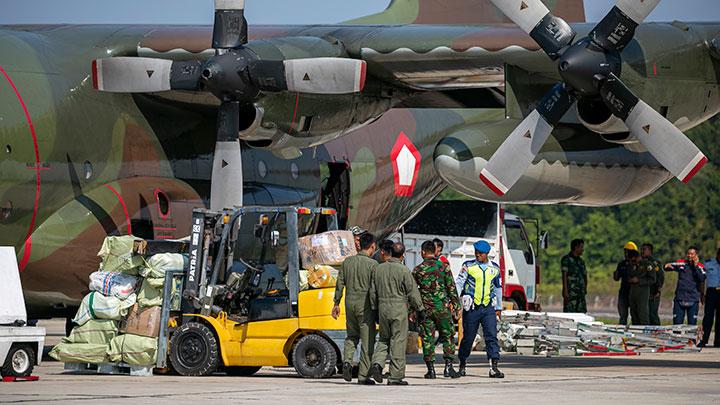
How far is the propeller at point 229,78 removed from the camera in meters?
Answer: 15.8

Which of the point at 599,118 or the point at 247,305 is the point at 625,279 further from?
the point at 247,305

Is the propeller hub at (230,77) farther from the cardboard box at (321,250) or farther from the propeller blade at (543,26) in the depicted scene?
the propeller blade at (543,26)

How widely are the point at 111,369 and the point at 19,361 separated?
5.37ft

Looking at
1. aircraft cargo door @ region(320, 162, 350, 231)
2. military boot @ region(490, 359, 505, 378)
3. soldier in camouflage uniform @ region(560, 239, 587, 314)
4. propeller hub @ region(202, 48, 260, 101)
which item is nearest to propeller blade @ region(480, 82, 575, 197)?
military boot @ region(490, 359, 505, 378)

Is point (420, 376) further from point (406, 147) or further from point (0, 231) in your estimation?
point (406, 147)

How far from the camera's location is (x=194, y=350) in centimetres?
1382

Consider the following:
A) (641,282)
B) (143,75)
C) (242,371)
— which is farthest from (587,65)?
(641,282)

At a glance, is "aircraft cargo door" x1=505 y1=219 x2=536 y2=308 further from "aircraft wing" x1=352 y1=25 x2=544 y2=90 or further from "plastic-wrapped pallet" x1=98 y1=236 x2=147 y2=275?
"plastic-wrapped pallet" x1=98 y1=236 x2=147 y2=275

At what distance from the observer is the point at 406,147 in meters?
21.5

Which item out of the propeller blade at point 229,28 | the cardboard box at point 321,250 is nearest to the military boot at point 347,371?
the cardboard box at point 321,250

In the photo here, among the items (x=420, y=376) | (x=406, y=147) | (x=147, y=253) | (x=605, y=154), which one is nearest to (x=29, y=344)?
(x=147, y=253)

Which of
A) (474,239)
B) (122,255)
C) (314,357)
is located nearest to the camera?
(314,357)

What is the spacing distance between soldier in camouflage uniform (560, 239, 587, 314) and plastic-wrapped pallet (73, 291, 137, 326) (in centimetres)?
913

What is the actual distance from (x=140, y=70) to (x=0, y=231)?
2666 mm
